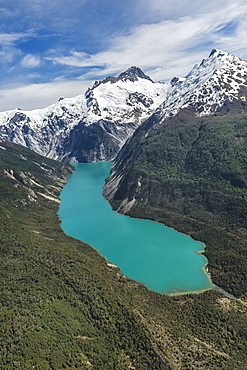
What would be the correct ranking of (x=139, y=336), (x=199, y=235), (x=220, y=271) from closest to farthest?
(x=139, y=336), (x=220, y=271), (x=199, y=235)

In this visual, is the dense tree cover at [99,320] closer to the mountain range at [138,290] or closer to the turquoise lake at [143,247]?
the mountain range at [138,290]

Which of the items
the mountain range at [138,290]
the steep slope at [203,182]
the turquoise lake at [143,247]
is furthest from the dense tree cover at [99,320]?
the steep slope at [203,182]

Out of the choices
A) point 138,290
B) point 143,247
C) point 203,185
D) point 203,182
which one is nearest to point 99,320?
point 138,290

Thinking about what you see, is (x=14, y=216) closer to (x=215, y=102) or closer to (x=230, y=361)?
→ (x=230, y=361)

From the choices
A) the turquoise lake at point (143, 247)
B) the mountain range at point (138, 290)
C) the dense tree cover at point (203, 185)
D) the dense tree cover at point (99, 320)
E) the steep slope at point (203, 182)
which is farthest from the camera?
the steep slope at point (203, 182)

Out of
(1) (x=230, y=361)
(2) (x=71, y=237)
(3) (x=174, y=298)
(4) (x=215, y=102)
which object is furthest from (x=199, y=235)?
(4) (x=215, y=102)

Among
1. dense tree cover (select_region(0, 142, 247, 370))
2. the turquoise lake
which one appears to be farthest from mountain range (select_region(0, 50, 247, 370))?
the turquoise lake
